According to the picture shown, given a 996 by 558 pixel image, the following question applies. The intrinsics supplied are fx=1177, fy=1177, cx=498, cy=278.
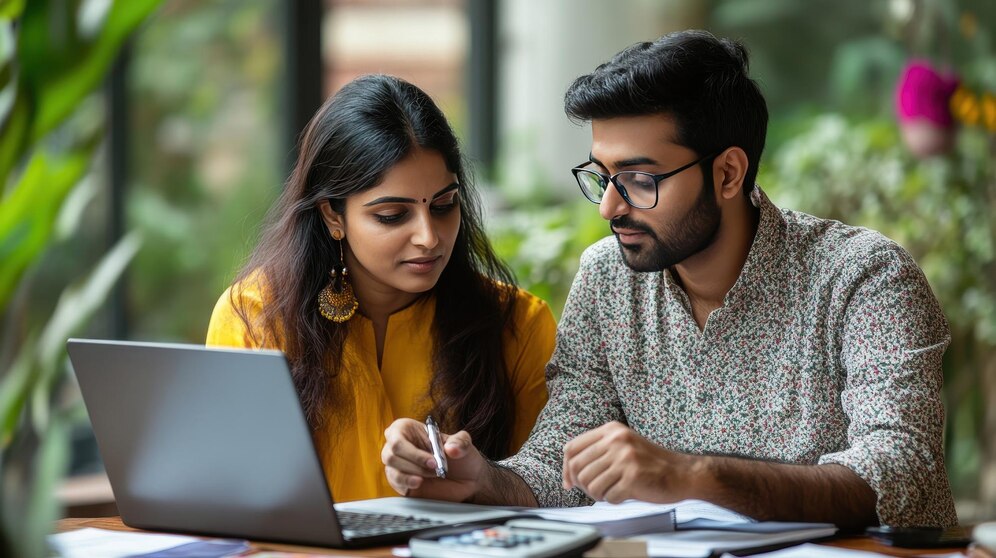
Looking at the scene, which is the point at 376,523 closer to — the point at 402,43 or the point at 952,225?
the point at 952,225

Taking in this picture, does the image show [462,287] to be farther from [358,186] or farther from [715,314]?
[715,314]

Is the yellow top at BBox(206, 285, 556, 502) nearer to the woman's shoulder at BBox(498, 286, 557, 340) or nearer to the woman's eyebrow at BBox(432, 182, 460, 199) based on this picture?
the woman's shoulder at BBox(498, 286, 557, 340)

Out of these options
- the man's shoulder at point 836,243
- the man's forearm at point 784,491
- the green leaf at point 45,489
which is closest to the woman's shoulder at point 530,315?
the man's shoulder at point 836,243

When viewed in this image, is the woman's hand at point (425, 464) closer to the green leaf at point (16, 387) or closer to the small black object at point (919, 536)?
the small black object at point (919, 536)

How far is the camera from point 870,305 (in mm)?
1807

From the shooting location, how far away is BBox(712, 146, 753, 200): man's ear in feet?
6.41

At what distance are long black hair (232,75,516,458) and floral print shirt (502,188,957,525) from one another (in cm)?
14

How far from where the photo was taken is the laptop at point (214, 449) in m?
1.34

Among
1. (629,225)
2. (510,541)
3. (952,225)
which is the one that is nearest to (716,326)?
(629,225)

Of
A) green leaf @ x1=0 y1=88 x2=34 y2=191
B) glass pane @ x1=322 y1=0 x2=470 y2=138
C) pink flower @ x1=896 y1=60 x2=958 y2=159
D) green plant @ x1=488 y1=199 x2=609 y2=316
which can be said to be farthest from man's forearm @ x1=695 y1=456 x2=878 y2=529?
glass pane @ x1=322 y1=0 x2=470 y2=138

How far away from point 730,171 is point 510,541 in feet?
3.00

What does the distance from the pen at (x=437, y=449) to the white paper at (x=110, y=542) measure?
1.13 feet

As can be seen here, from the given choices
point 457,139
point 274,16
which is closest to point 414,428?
point 457,139

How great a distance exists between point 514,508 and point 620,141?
24.4 inches
